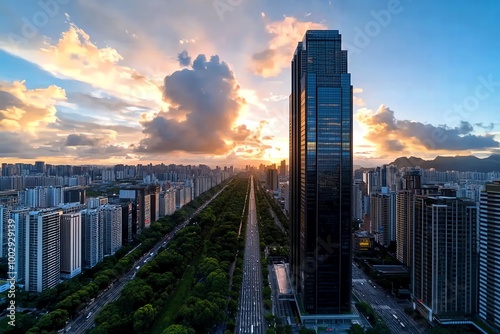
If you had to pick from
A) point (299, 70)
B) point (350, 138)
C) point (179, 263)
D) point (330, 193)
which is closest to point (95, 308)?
point (179, 263)

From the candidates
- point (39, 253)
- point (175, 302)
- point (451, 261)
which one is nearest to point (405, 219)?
point (451, 261)

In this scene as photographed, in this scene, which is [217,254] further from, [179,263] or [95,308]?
[95,308]

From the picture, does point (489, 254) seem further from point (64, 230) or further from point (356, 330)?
point (64, 230)

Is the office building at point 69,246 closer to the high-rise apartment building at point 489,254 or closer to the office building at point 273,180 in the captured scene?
the high-rise apartment building at point 489,254

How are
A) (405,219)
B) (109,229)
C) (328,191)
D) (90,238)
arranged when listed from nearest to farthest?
(328,191) → (90,238) → (405,219) → (109,229)

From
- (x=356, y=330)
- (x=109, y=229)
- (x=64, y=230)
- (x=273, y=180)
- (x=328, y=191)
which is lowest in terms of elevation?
(x=356, y=330)

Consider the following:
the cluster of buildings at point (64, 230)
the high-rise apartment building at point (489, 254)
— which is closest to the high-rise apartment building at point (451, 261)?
the high-rise apartment building at point (489, 254)
